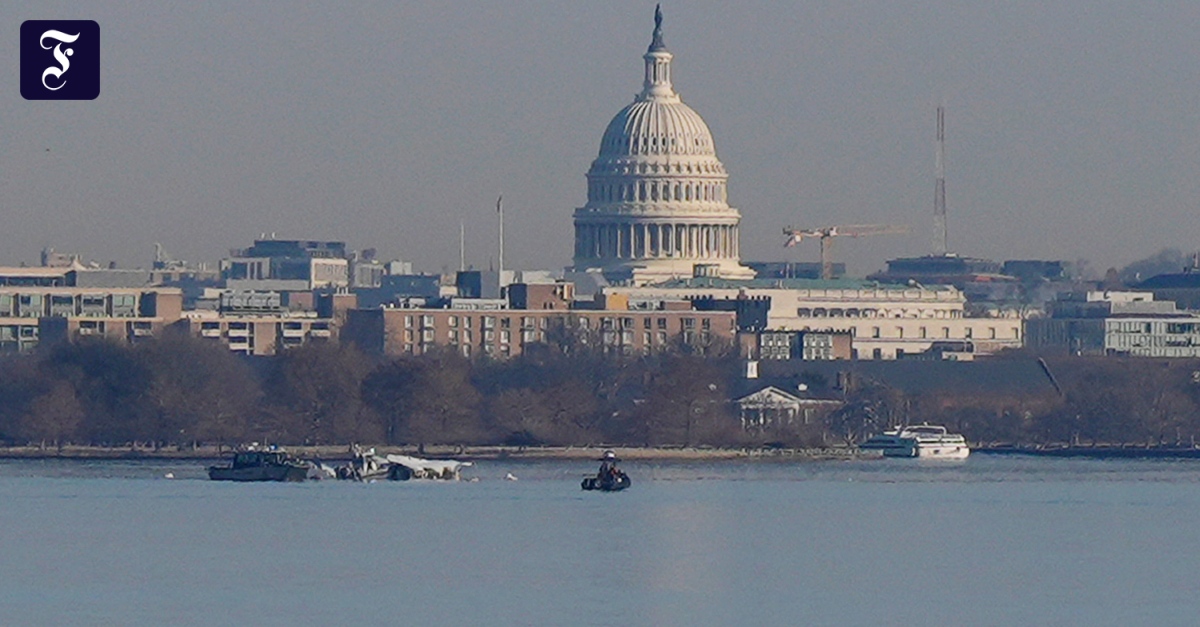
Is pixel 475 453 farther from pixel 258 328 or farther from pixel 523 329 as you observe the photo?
pixel 258 328

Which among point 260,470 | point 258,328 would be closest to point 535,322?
point 258,328

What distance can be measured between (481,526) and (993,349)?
11015 centimetres

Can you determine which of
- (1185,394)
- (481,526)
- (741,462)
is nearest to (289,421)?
(741,462)

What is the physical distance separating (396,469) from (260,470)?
5369mm

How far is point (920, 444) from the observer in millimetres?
145875

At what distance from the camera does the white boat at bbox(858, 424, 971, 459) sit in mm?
145000

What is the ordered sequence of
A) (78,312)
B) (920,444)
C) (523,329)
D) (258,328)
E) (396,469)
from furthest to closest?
1. (78,312)
2. (258,328)
3. (523,329)
4. (920,444)
5. (396,469)

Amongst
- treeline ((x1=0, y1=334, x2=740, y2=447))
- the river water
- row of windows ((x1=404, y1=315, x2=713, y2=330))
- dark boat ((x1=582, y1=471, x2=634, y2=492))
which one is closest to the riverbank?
treeline ((x1=0, y1=334, x2=740, y2=447))

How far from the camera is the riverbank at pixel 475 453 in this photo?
449 ft

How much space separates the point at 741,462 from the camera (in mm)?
137125

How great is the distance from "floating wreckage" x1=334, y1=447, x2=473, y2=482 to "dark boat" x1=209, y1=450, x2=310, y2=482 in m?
1.86

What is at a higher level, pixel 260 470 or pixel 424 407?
pixel 424 407

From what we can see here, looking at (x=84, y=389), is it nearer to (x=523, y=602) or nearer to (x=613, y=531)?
(x=613, y=531)

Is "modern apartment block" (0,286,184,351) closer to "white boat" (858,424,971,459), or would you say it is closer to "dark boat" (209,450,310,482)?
"white boat" (858,424,971,459)
